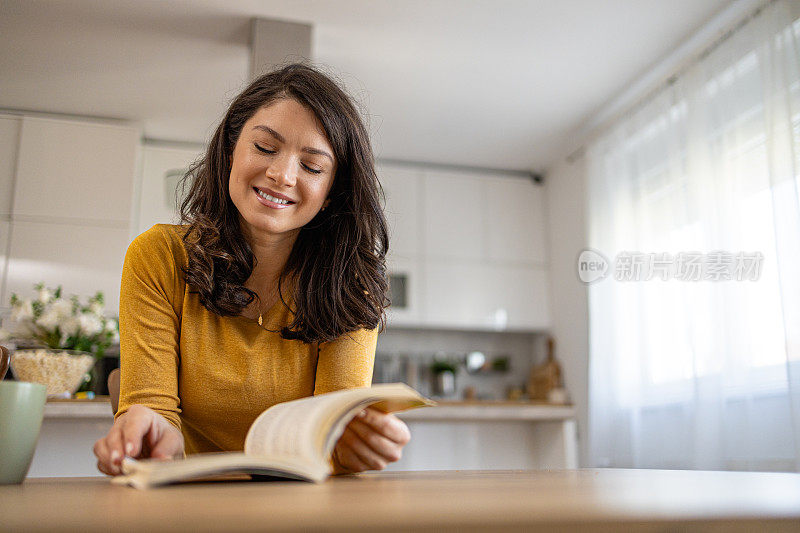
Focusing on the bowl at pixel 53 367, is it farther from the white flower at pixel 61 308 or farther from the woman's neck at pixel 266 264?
the woman's neck at pixel 266 264

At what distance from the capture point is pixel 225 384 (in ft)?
3.75

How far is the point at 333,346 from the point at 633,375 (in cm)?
296

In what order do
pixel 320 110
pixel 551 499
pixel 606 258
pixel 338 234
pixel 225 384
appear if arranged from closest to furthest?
pixel 551 499 < pixel 225 384 < pixel 320 110 < pixel 338 234 < pixel 606 258

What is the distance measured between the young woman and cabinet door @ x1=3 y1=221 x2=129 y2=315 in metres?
2.94

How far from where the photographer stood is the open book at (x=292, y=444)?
0.59m

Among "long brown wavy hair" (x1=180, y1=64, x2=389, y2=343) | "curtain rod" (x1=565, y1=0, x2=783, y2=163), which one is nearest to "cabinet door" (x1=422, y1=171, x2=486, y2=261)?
"curtain rod" (x1=565, y1=0, x2=783, y2=163)

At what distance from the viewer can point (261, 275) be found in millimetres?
1299

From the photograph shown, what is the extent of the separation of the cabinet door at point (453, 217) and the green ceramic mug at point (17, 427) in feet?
13.6

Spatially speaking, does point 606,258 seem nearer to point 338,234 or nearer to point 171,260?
point 338,234

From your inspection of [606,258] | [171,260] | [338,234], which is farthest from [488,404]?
[171,260]

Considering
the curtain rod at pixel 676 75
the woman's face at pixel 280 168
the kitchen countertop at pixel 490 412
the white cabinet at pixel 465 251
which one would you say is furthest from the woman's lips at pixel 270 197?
the white cabinet at pixel 465 251

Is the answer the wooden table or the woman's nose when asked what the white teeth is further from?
the wooden table

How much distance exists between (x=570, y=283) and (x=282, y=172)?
377cm

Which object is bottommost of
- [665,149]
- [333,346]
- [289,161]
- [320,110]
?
[333,346]
